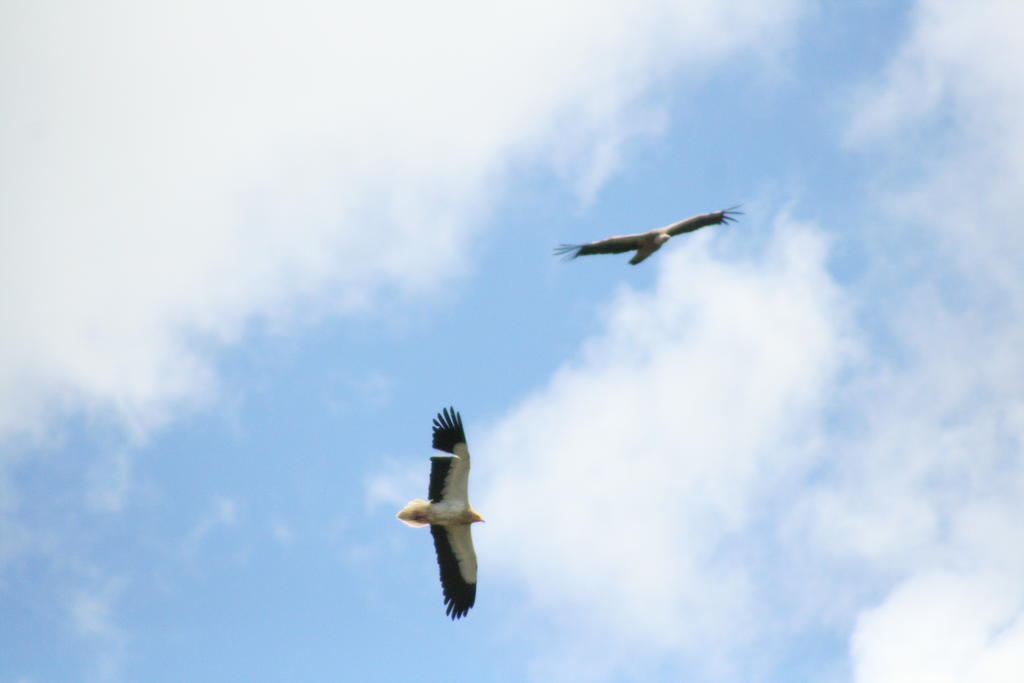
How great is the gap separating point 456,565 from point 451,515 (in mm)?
1415

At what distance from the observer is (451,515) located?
22188 millimetres

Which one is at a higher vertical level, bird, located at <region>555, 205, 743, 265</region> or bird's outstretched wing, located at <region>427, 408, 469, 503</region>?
bird, located at <region>555, 205, 743, 265</region>

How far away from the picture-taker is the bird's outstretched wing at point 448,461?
21859mm

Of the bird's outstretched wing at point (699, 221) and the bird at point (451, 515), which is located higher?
the bird's outstretched wing at point (699, 221)

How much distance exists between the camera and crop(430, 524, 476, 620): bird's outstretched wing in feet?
74.0

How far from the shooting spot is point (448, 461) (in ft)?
71.6

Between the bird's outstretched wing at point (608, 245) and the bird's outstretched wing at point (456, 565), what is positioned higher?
the bird's outstretched wing at point (608, 245)

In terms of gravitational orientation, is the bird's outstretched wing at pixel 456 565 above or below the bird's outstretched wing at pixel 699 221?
below

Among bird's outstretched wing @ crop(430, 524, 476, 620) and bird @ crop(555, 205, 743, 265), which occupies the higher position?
bird @ crop(555, 205, 743, 265)

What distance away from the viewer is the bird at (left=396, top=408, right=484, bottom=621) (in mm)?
21906

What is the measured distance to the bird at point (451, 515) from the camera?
862 inches

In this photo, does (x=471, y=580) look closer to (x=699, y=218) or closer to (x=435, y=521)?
(x=435, y=521)

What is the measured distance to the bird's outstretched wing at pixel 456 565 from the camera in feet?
74.0

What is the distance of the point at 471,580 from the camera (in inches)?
904
